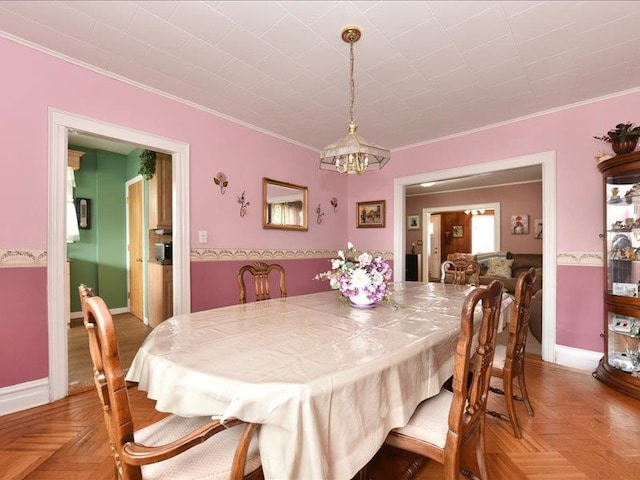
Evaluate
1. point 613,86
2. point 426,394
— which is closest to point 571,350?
point 613,86

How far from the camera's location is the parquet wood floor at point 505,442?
4.87 feet

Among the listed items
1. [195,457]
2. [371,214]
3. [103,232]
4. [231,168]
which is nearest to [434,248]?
Result: [371,214]

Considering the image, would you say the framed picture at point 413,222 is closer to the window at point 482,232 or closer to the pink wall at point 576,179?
the window at point 482,232

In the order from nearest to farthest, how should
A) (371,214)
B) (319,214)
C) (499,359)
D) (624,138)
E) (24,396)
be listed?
(499,359) < (24,396) < (624,138) < (319,214) < (371,214)

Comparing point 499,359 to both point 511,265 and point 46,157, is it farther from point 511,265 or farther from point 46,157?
point 511,265

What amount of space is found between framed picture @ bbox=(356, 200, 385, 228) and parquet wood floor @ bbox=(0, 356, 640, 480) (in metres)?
2.58

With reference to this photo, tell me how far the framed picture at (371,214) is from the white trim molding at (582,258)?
2.03m

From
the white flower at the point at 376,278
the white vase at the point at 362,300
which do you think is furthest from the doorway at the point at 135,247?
the white flower at the point at 376,278

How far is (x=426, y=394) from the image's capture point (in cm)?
118

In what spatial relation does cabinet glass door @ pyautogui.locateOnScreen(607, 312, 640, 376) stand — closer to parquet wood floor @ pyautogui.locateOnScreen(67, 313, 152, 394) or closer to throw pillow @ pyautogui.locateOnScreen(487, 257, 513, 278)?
throw pillow @ pyautogui.locateOnScreen(487, 257, 513, 278)

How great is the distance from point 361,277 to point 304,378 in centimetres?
91

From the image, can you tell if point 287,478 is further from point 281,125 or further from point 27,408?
point 281,125

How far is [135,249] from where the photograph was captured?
455 cm

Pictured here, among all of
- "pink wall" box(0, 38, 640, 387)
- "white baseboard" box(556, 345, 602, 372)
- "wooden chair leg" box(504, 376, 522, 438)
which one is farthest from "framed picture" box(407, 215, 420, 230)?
"wooden chair leg" box(504, 376, 522, 438)
